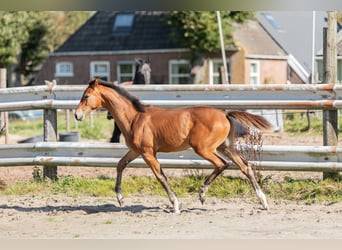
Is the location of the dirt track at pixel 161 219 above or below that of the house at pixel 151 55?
below

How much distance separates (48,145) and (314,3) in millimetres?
5556

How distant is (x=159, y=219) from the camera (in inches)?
356

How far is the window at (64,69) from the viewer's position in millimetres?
43062

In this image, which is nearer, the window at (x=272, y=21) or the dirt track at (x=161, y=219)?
the dirt track at (x=161, y=219)

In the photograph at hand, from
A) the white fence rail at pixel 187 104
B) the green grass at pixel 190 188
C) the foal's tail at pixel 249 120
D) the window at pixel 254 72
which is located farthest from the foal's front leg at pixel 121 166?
the window at pixel 254 72

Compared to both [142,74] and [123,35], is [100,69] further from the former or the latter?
[142,74]

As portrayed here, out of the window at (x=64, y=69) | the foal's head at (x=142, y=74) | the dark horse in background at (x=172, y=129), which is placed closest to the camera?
the dark horse in background at (x=172, y=129)

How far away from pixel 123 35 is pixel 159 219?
3396 centimetres

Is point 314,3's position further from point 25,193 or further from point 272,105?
point 25,193

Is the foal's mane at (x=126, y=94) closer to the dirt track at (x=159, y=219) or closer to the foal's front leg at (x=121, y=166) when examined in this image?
the foal's front leg at (x=121, y=166)

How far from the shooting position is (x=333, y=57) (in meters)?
11.0

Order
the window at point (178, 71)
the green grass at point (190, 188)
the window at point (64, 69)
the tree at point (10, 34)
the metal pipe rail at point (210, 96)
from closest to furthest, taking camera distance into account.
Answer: the green grass at point (190, 188)
the metal pipe rail at point (210, 96)
the window at point (178, 71)
the tree at point (10, 34)
the window at point (64, 69)

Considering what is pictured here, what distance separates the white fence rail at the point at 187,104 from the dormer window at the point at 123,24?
1222 inches

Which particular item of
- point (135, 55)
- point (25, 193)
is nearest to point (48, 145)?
point (25, 193)
